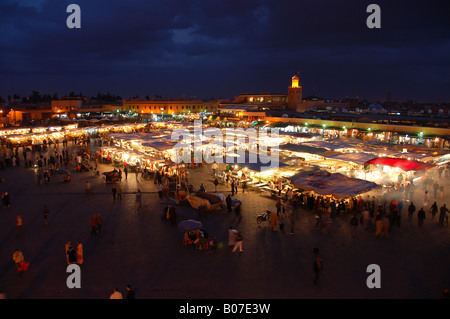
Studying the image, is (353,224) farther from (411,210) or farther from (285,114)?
(285,114)

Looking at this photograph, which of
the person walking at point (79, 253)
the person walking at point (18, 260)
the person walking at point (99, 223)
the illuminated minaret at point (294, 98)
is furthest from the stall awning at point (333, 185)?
the illuminated minaret at point (294, 98)

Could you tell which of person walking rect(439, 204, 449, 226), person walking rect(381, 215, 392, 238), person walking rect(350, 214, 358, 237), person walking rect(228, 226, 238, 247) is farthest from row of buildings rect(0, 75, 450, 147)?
person walking rect(228, 226, 238, 247)

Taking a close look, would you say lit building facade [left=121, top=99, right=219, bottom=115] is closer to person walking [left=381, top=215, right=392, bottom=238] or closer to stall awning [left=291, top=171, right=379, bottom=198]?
stall awning [left=291, top=171, right=379, bottom=198]

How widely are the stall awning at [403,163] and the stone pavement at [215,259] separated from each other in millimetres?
3049

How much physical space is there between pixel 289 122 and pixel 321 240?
26218 mm

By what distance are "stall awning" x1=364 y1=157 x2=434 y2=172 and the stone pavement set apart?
3049 mm

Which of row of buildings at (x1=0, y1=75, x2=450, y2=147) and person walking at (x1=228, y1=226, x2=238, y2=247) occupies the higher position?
row of buildings at (x1=0, y1=75, x2=450, y2=147)

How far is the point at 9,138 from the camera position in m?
26.1

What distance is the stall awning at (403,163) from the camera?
1298 centimetres

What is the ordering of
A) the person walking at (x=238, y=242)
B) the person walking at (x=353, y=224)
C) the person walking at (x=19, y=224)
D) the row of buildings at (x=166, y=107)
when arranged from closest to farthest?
the person walking at (x=238, y=242) < the person walking at (x=19, y=224) < the person walking at (x=353, y=224) < the row of buildings at (x=166, y=107)

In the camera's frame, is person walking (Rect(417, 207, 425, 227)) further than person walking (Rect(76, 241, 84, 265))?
Yes

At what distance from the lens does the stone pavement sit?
21.2 ft

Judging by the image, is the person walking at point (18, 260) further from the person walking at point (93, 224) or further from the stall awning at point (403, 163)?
the stall awning at point (403, 163)

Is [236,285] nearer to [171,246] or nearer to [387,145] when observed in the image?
[171,246]
